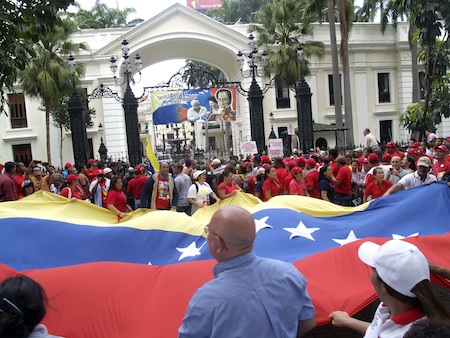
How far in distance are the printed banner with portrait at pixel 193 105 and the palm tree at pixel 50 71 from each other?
4820 millimetres

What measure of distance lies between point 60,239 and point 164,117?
20893mm

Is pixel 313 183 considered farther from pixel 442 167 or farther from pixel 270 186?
pixel 442 167

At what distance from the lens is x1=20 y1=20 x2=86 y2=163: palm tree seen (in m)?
23.9

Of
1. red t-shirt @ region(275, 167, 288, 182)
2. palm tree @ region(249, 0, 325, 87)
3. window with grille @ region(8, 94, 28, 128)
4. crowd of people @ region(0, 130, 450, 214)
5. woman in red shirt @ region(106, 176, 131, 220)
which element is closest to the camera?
woman in red shirt @ region(106, 176, 131, 220)

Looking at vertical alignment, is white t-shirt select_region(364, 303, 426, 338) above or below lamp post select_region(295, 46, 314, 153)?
below

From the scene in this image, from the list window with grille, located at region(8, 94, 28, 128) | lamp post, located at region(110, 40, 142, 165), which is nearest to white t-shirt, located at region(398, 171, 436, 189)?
lamp post, located at region(110, 40, 142, 165)

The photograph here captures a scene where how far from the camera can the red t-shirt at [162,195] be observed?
9055 mm

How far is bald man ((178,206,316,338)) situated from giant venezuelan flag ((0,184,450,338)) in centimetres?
146

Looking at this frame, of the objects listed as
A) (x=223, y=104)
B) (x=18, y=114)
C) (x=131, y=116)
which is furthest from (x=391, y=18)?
(x=18, y=114)

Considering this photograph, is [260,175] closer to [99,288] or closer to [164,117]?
[99,288]

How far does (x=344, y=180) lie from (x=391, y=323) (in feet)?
23.9

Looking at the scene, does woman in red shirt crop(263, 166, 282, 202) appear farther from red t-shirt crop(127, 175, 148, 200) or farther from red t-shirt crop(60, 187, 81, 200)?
red t-shirt crop(60, 187, 81, 200)

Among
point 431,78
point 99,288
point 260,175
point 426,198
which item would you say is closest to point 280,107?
point 431,78

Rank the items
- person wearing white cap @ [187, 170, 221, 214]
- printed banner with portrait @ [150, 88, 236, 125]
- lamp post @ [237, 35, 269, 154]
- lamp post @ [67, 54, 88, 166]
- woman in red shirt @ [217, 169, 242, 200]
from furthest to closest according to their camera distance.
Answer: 1. printed banner with portrait @ [150, 88, 236, 125]
2. lamp post @ [237, 35, 269, 154]
3. lamp post @ [67, 54, 88, 166]
4. person wearing white cap @ [187, 170, 221, 214]
5. woman in red shirt @ [217, 169, 242, 200]
